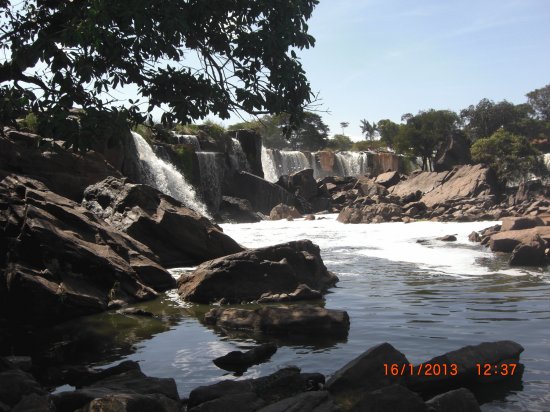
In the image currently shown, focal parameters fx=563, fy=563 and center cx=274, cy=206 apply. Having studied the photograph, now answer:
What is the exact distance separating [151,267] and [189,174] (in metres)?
21.5

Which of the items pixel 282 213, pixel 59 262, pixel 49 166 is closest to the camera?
pixel 59 262

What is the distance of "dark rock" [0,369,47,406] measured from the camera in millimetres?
5027

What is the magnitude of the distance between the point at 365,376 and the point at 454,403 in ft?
2.97

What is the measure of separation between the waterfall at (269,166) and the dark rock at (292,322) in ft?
149

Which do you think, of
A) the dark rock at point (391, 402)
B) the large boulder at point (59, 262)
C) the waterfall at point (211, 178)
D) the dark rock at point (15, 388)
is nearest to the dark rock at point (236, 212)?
the waterfall at point (211, 178)

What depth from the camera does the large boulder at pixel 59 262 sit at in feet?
29.2

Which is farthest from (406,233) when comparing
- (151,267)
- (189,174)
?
(151,267)

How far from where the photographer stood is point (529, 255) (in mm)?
15703

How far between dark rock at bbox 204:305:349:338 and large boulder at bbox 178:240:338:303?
7.18ft

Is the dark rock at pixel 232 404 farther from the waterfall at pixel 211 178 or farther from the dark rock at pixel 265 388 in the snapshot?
the waterfall at pixel 211 178

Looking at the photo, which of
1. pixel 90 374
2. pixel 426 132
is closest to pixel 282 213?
pixel 90 374

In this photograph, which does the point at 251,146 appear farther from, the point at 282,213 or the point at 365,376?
the point at 365,376

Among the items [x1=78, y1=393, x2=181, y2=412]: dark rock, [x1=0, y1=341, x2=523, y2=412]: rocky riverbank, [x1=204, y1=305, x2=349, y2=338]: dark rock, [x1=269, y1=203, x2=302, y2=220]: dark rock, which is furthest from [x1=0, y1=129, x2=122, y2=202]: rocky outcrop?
[x1=269, y1=203, x2=302, y2=220]: dark rock

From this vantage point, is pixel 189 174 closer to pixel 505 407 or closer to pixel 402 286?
pixel 402 286
